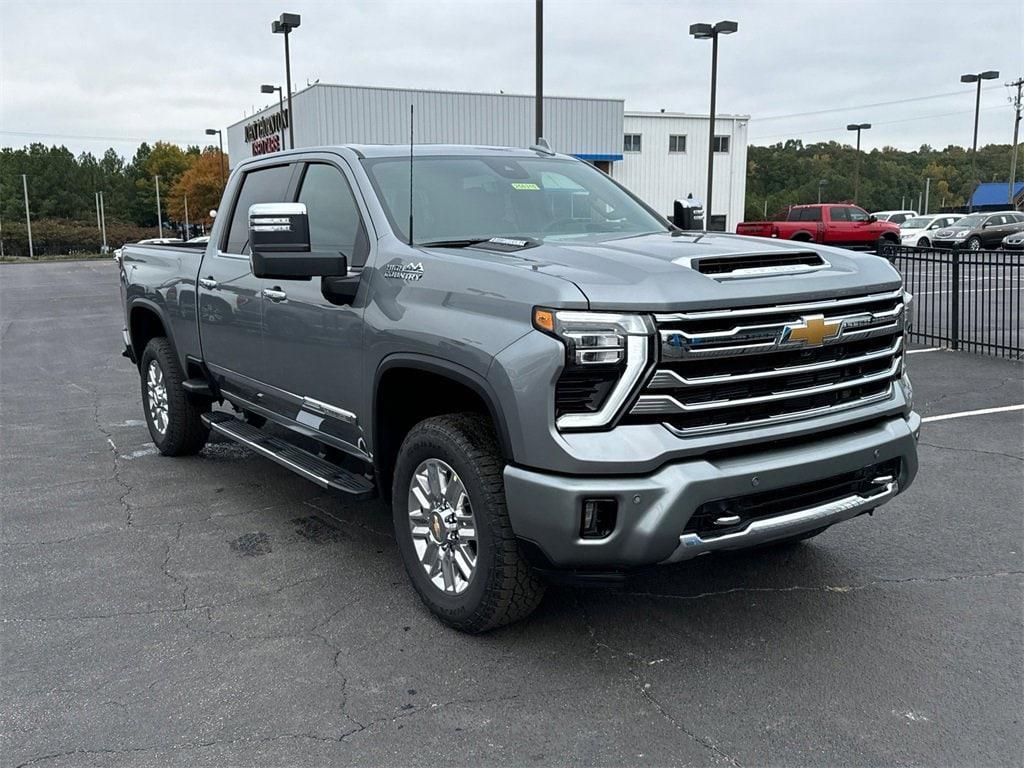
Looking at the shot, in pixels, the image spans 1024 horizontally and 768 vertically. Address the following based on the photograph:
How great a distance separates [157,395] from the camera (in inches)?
273

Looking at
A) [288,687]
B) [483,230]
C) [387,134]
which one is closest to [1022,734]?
[288,687]

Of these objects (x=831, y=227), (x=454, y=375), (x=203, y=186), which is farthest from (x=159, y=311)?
(x=203, y=186)

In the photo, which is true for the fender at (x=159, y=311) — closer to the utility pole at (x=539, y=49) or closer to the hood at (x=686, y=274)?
the hood at (x=686, y=274)

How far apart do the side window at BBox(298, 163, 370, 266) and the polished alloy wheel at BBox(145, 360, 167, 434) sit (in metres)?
2.34

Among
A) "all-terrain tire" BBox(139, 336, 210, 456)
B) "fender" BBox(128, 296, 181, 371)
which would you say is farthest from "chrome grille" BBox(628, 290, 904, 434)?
"fender" BBox(128, 296, 181, 371)

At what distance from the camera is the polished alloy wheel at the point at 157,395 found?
679 cm

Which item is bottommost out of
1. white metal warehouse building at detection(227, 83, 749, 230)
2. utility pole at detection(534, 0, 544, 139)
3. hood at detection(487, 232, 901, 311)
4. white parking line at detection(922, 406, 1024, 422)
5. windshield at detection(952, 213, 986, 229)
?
white parking line at detection(922, 406, 1024, 422)

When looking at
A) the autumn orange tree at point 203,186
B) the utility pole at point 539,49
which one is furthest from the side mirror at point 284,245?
the autumn orange tree at point 203,186

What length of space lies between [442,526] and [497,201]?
5.64 feet

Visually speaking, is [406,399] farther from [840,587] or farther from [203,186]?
[203,186]

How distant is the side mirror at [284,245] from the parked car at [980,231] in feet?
117

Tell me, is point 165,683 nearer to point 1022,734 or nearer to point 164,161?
point 1022,734

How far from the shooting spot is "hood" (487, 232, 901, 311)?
3.25 metres

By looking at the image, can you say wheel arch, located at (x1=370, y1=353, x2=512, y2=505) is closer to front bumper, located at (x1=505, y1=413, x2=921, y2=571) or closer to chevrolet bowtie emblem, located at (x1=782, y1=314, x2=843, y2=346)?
front bumper, located at (x1=505, y1=413, x2=921, y2=571)
